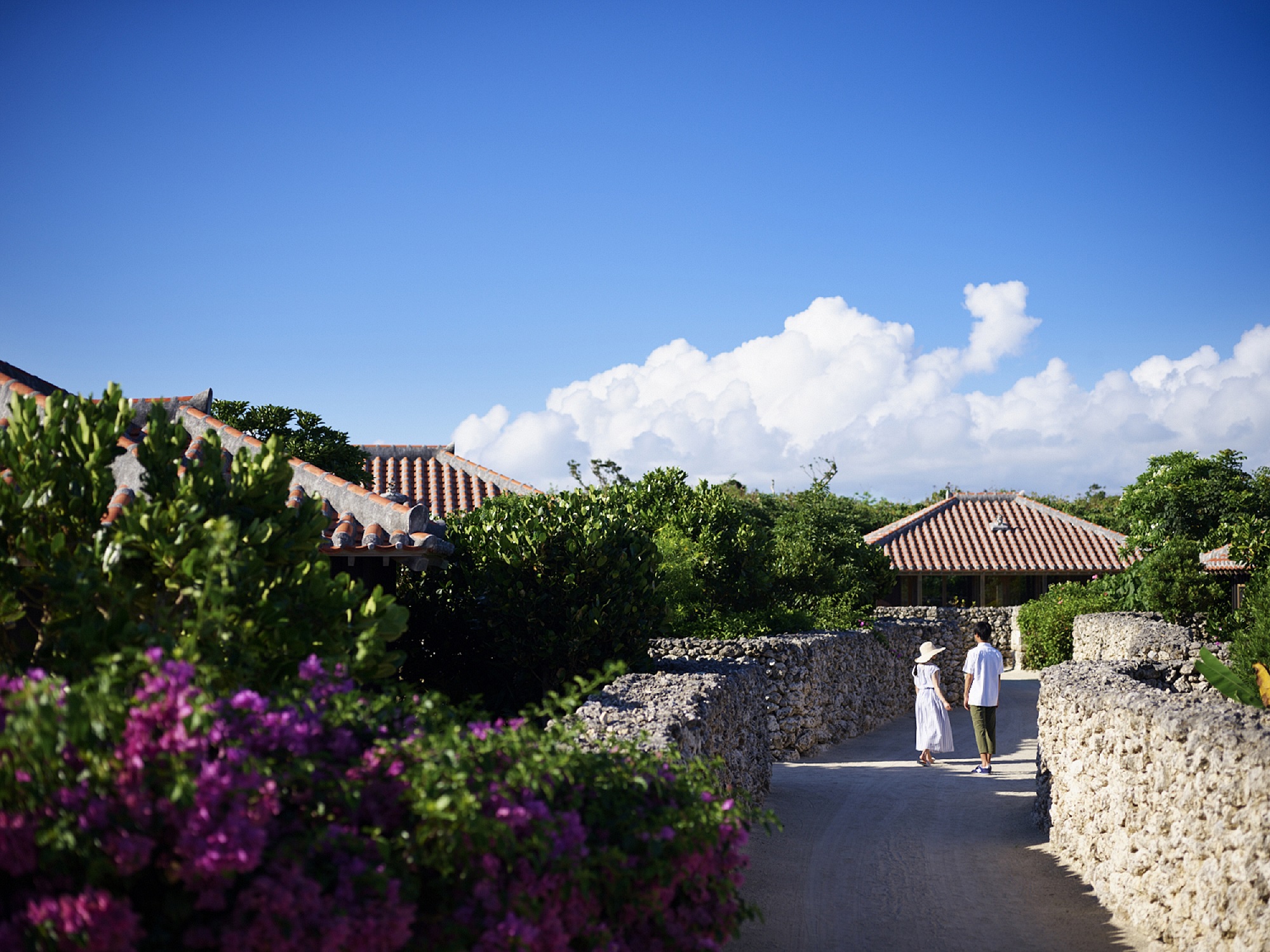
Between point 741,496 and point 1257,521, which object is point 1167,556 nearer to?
point 1257,521

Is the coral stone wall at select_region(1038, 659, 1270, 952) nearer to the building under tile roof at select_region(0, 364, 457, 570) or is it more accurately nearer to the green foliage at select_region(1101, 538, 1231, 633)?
the building under tile roof at select_region(0, 364, 457, 570)

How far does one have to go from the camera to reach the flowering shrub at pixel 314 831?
2.91 meters

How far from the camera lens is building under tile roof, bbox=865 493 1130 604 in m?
34.3

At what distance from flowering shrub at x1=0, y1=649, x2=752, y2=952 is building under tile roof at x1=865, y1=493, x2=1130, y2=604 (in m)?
30.6

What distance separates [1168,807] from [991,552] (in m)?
30.0

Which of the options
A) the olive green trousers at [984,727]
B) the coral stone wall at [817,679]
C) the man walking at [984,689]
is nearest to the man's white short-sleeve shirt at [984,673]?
the man walking at [984,689]

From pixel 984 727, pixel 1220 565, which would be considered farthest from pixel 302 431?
pixel 1220 565

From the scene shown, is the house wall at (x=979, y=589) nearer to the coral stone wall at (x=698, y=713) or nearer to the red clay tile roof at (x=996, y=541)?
the red clay tile roof at (x=996, y=541)

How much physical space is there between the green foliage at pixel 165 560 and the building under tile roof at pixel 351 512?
334 cm

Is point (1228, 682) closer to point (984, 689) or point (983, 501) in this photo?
point (984, 689)

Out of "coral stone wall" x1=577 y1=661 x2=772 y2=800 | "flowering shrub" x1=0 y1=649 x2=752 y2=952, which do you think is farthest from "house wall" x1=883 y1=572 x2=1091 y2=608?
"flowering shrub" x1=0 y1=649 x2=752 y2=952

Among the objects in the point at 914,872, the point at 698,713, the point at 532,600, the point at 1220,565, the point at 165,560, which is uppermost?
the point at 165,560

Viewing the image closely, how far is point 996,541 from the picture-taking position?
36125mm

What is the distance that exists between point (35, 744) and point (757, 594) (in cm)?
1643
